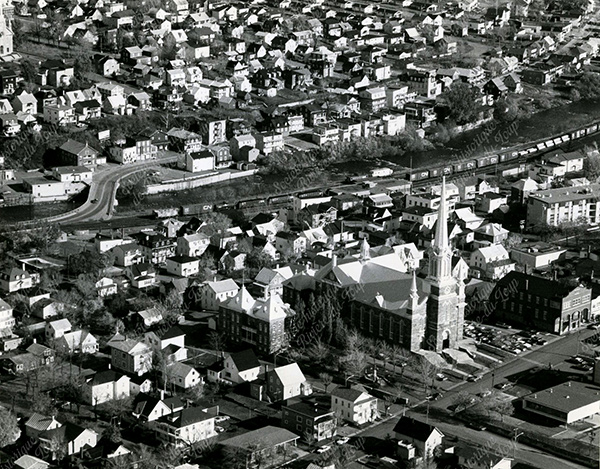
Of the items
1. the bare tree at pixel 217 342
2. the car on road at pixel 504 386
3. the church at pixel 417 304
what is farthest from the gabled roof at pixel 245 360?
the car on road at pixel 504 386

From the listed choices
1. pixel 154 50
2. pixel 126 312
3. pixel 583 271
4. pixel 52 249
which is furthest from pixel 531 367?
pixel 154 50

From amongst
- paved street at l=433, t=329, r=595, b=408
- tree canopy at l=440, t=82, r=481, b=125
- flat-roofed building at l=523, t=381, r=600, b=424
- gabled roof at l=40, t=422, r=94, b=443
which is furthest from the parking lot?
tree canopy at l=440, t=82, r=481, b=125

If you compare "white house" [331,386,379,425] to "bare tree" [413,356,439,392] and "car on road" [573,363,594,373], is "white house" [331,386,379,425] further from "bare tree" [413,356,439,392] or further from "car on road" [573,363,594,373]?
"car on road" [573,363,594,373]

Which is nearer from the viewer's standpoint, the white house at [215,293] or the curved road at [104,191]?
the white house at [215,293]

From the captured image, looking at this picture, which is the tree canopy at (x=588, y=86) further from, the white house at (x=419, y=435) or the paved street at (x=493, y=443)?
the white house at (x=419, y=435)

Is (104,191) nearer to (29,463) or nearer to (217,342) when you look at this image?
(217,342)

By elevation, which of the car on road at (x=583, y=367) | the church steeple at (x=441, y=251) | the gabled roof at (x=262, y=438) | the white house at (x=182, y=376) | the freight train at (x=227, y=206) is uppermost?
the church steeple at (x=441, y=251)

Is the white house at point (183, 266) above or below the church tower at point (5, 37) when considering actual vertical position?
below

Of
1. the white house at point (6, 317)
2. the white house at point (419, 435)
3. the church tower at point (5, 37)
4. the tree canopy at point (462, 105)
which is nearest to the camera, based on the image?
the white house at point (419, 435)

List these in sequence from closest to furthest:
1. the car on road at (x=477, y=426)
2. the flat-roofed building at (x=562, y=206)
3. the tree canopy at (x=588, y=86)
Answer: the car on road at (x=477, y=426)
the flat-roofed building at (x=562, y=206)
the tree canopy at (x=588, y=86)
